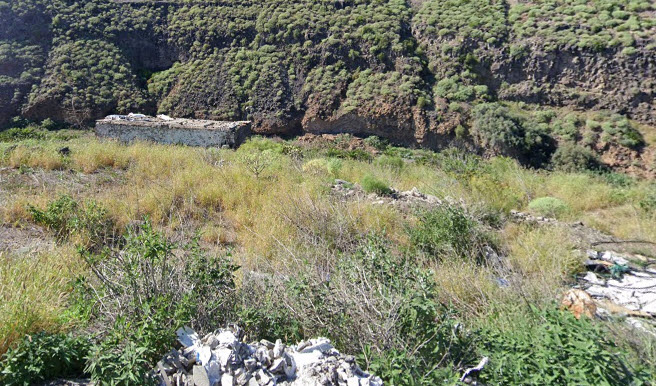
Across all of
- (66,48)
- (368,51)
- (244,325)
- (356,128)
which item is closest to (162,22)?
(66,48)

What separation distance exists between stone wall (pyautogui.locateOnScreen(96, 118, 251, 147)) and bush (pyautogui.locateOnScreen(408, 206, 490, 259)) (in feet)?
36.0

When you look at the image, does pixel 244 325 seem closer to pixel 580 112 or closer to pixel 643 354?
pixel 643 354

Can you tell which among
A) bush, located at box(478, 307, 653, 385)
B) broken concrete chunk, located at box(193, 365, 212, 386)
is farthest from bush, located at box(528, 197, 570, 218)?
broken concrete chunk, located at box(193, 365, 212, 386)

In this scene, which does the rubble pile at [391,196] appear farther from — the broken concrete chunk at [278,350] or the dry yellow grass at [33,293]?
the broken concrete chunk at [278,350]

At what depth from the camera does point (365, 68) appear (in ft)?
64.1

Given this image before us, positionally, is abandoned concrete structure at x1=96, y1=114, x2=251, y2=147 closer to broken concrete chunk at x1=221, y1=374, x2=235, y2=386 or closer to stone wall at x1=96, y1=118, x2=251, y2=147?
stone wall at x1=96, y1=118, x2=251, y2=147

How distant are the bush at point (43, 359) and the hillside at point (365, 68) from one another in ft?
47.0

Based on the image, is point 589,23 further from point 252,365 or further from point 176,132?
point 252,365

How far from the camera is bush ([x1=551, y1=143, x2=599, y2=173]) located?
14008 mm

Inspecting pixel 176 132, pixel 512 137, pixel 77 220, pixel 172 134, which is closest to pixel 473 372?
pixel 77 220

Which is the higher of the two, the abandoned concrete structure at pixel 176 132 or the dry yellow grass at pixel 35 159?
the dry yellow grass at pixel 35 159

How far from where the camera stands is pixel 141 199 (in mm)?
7012

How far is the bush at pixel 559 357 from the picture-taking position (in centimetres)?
240

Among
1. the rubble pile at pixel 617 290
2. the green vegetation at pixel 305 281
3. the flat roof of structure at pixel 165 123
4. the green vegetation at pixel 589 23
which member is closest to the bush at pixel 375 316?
the green vegetation at pixel 305 281
